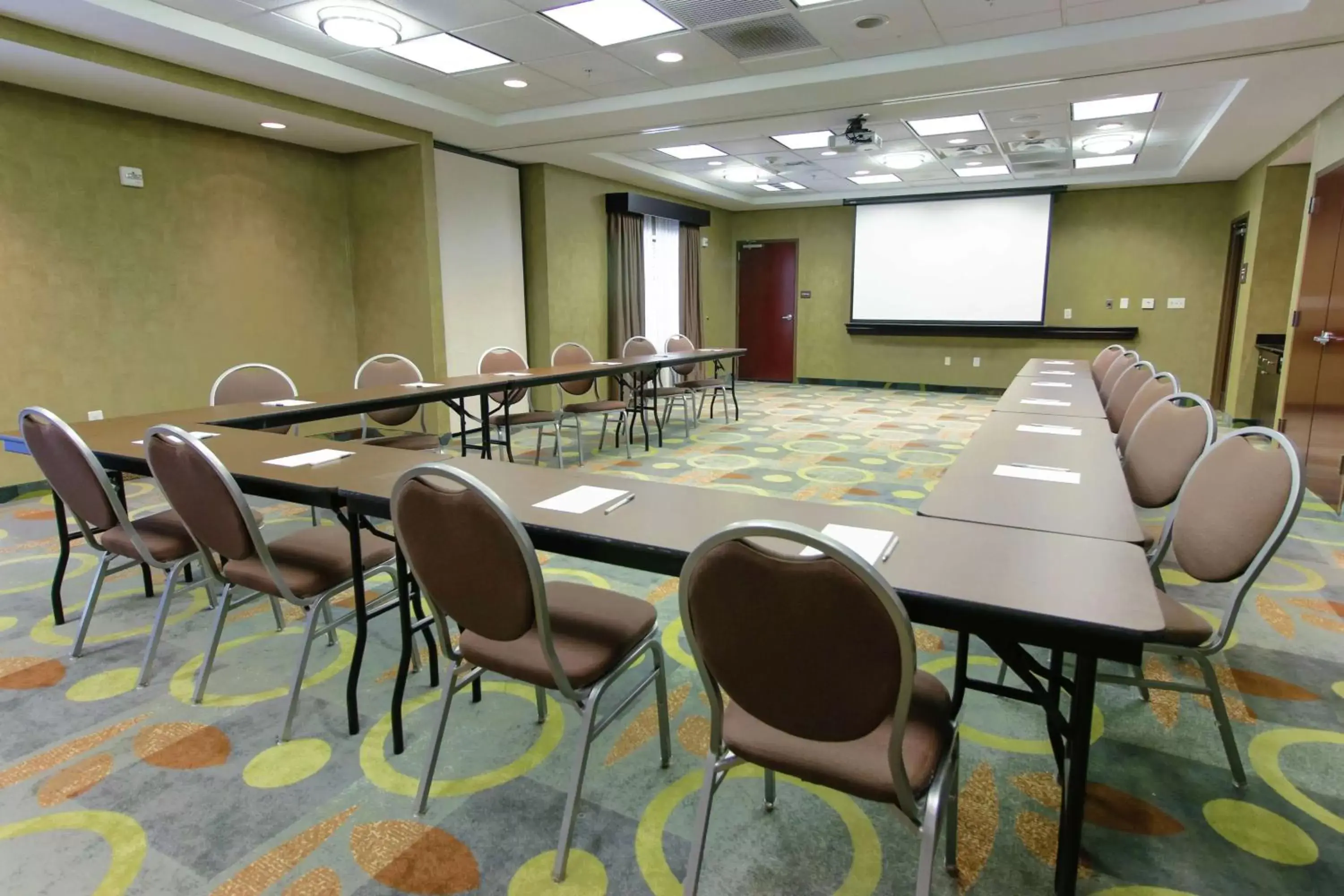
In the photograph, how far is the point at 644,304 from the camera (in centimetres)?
905

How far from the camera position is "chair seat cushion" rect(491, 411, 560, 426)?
506 centimetres

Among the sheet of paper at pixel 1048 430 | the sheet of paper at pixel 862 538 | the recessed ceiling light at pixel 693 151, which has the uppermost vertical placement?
the recessed ceiling light at pixel 693 151

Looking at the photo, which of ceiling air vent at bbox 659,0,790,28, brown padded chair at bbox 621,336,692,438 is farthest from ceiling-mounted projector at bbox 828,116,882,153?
brown padded chair at bbox 621,336,692,438

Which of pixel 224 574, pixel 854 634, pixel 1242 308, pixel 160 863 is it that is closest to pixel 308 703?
pixel 224 574

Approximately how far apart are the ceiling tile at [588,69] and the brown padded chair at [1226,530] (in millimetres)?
3967

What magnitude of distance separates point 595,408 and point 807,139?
3238mm

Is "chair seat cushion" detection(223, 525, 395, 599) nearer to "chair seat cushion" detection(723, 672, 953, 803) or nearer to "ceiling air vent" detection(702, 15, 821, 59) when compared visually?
"chair seat cushion" detection(723, 672, 953, 803)

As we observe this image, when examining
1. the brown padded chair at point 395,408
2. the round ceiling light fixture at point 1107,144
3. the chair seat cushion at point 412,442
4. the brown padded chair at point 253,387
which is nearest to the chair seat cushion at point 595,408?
the brown padded chair at point 395,408

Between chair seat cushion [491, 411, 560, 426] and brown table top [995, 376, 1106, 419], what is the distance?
2.95 meters

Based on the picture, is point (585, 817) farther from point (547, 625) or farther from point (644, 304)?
point (644, 304)

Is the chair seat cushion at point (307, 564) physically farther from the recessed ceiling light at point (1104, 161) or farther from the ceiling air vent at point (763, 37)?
the recessed ceiling light at point (1104, 161)

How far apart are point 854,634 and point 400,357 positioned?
425 cm

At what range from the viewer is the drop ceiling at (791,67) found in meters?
3.75

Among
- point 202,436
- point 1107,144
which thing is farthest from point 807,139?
point 202,436
